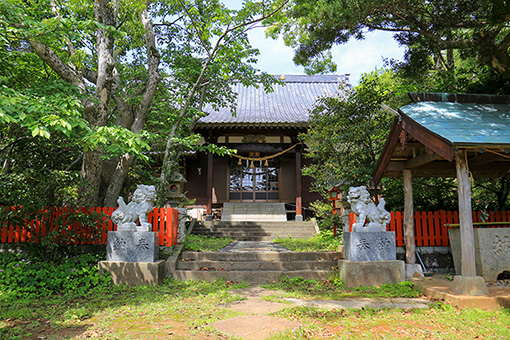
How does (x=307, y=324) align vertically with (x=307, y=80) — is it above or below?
below

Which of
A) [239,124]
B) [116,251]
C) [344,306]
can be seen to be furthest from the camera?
[239,124]

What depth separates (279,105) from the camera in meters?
17.1

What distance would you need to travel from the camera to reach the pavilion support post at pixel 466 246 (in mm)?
4613

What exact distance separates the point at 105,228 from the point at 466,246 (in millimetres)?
6589

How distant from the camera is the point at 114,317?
13.6 feet

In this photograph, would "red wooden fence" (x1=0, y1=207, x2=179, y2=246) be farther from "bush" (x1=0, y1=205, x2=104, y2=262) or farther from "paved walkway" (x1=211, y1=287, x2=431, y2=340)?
"paved walkway" (x1=211, y1=287, x2=431, y2=340)

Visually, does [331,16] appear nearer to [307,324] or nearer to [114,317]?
[307,324]

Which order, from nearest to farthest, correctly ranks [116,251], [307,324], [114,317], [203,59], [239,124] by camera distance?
[307,324]
[114,317]
[116,251]
[203,59]
[239,124]

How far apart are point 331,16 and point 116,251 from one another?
5956mm

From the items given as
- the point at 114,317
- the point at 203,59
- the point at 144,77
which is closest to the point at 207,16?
the point at 203,59

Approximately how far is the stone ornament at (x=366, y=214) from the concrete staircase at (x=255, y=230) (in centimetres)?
545

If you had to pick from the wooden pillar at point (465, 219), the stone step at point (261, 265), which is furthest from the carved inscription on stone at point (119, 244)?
the wooden pillar at point (465, 219)

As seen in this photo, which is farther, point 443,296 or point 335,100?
point 335,100

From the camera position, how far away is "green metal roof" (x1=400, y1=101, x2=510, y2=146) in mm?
4750
